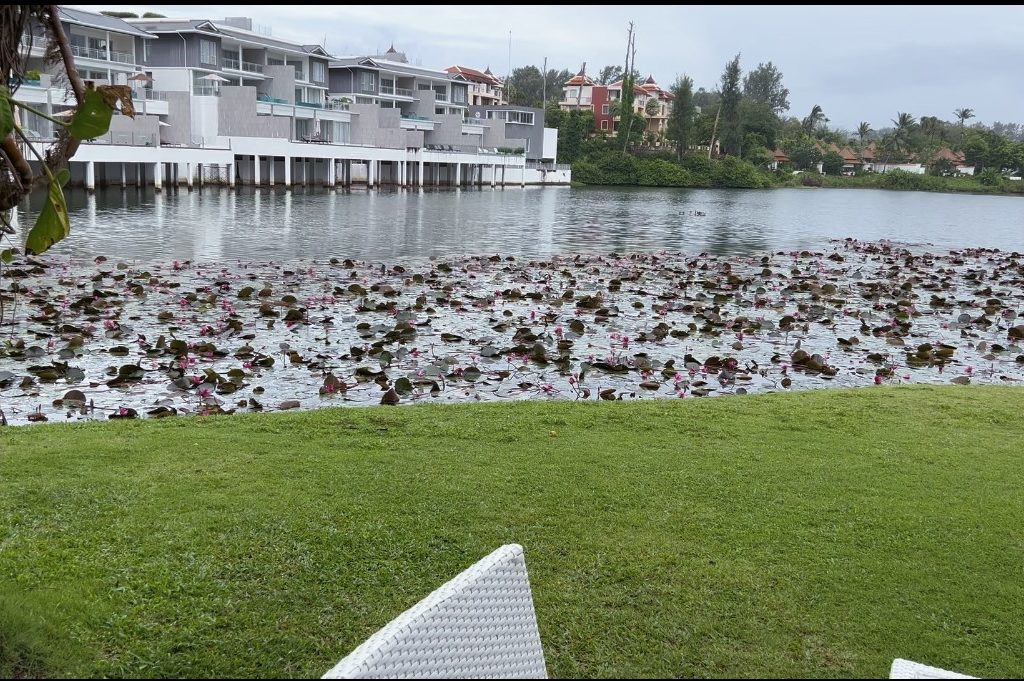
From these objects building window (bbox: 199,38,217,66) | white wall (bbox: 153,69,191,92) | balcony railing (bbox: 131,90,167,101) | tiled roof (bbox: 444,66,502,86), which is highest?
tiled roof (bbox: 444,66,502,86)

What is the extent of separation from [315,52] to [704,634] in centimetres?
A: 5830

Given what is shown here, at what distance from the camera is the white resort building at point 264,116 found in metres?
41.1

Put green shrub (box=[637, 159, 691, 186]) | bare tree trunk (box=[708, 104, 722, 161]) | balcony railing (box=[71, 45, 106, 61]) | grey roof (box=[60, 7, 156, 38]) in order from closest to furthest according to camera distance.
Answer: grey roof (box=[60, 7, 156, 38]) → balcony railing (box=[71, 45, 106, 61]) → green shrub (box=[637, 159, 691, 186]) → bare tree trunk (box=[708, 104, 722, 161])

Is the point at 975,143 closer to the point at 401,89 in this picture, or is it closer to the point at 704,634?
the point at 401,89

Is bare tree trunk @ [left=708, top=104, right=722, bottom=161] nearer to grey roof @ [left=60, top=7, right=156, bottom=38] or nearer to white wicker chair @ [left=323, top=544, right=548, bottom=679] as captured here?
grey roof @ [left=60, top=7, right=156, bottom=38]

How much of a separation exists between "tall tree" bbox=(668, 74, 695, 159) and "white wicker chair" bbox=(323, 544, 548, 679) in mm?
88464

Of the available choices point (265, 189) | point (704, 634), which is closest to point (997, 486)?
point (704, 634)

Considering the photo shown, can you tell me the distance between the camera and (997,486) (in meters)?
4.72

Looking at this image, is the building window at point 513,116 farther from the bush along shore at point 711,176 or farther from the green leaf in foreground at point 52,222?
the green leaf in foreground at point 52,222

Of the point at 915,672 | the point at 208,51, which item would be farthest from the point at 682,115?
the point at 915,672

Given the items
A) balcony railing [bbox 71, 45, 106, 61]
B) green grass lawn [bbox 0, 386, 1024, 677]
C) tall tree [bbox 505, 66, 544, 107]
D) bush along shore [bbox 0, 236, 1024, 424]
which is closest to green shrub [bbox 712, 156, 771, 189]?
tall tree [bbox 505, 66, 544, 107]

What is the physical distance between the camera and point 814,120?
367 ft

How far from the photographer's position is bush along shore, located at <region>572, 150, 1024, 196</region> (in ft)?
267

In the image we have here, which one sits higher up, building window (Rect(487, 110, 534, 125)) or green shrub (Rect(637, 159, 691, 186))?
building window (Rect(487, 110, 534, 125))
